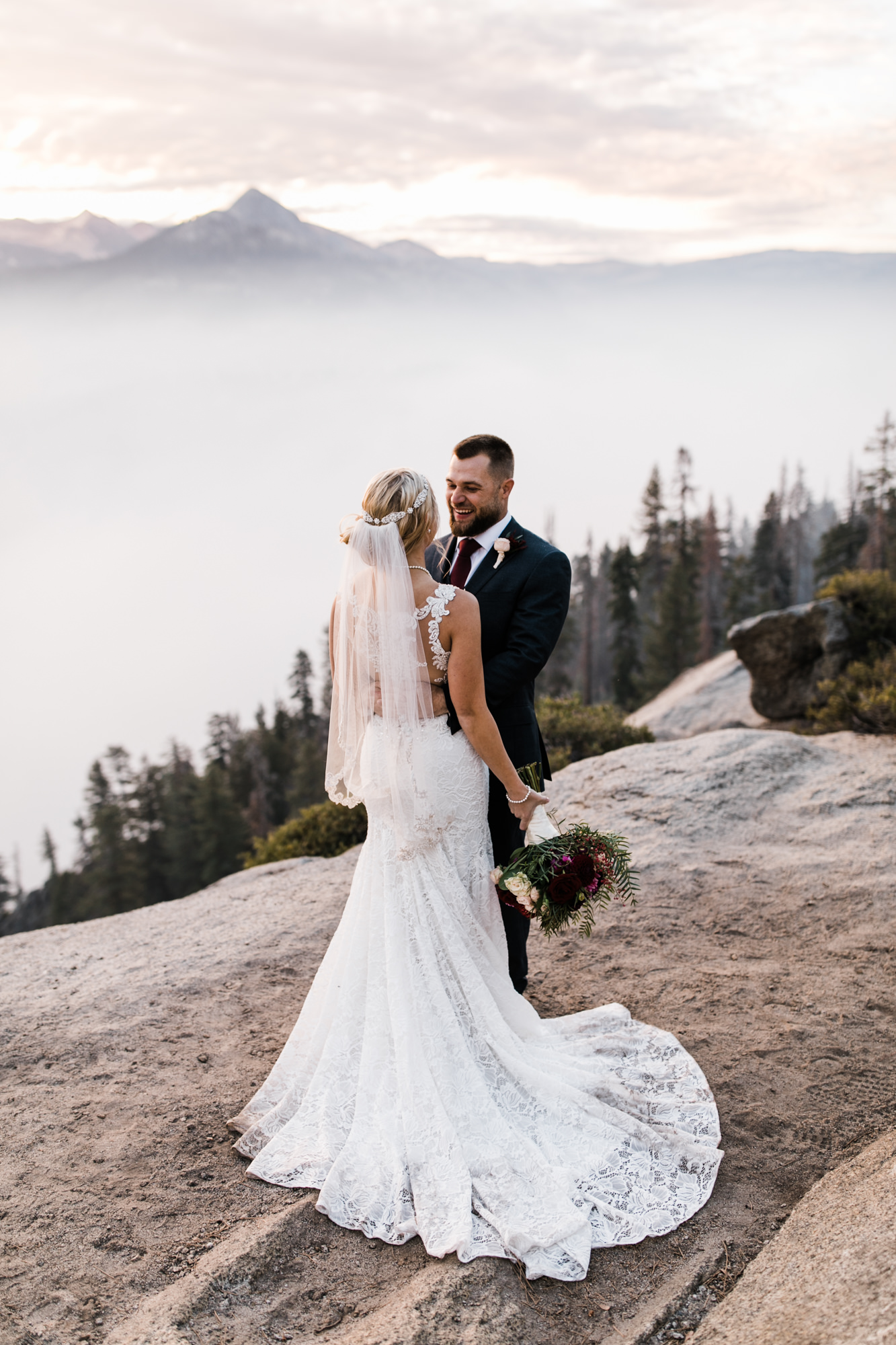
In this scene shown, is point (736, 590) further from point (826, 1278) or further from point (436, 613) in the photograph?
point (826, 1278)

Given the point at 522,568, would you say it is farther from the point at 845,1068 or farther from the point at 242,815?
the point at 242,815

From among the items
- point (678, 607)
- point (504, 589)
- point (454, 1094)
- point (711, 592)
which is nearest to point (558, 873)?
point (454, 1094)

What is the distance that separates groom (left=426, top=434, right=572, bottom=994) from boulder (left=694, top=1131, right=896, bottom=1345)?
1.94m

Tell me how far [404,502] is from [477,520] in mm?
1036

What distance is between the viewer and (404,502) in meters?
3.87

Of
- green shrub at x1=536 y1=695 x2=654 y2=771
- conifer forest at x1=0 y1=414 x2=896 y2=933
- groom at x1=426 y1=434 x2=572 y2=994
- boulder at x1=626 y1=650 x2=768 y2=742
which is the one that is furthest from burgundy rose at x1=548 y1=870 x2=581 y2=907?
conifer forest at x1=0 y1=414 x2=896 y2=933

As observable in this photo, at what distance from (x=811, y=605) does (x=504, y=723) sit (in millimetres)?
10603

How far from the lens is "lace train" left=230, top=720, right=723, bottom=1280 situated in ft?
11.6

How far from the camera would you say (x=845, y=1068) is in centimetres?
468

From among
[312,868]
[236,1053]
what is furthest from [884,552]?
[236,1053]

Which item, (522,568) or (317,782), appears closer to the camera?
(522,568)

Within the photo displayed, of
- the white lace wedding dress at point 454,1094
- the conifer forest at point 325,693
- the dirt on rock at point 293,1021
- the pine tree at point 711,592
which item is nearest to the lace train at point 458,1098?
the white lace wedding dress at point 454,1094

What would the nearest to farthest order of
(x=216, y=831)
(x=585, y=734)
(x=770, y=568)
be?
1. (x=585, y=734)
2. (x=216, y=831)
3. (x=770, y=568)

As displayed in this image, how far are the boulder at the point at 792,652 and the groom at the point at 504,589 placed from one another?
32.6 feet
